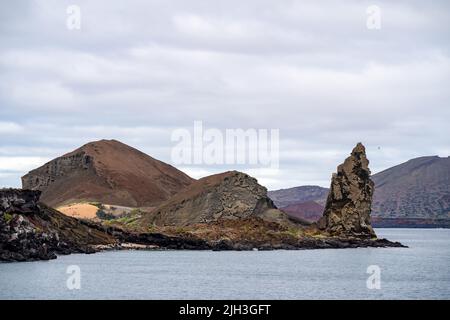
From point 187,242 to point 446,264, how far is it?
5957 centimetres

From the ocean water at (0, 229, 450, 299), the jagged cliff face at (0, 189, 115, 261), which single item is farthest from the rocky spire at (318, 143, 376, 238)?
the jagged cliff face at (0, 189, 115, 261)

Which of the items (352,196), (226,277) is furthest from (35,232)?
(352,196)

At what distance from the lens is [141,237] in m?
179

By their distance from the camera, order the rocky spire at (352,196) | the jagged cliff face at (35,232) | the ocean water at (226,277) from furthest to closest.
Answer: the rocky spire at (352,196), the jagged cliff face at (35,232), the ocean water at (226,277)

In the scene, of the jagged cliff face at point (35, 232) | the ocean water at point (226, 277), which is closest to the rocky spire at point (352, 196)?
the ocean water at point (226, 277)

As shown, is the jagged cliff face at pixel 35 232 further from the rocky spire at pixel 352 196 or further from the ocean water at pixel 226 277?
the rocky spire at pixel 352 196

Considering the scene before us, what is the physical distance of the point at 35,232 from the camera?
413 feet

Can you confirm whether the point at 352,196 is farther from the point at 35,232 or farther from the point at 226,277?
the point at 226,277

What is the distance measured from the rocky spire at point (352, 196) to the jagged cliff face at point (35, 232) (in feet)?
163

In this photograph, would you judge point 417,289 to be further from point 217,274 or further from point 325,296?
point 217,274

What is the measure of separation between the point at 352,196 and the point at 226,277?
83224 mm

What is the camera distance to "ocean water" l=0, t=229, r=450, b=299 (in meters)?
86.8

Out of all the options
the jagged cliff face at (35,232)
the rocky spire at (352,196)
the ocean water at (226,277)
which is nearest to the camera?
the ocean water at (226,277)

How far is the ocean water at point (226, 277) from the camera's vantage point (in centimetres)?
8675
